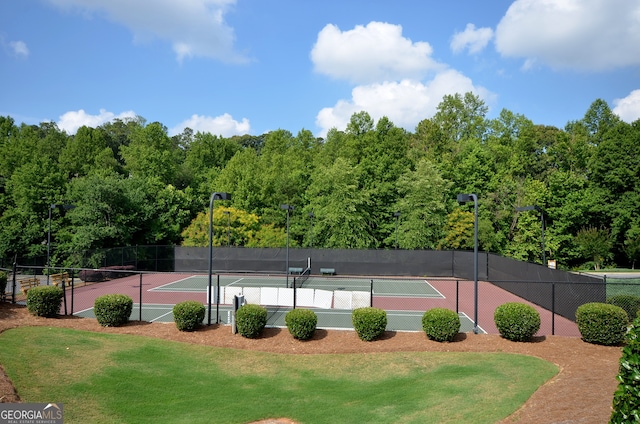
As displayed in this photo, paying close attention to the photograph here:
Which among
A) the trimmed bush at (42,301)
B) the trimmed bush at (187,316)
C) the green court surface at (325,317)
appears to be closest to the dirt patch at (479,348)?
the trimmed bush at (187,316)

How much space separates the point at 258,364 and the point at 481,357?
6542 millimetres

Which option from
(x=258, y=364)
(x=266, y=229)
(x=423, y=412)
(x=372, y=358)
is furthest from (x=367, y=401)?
(x=266, y=229)

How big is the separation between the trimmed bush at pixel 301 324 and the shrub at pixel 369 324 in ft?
4.83

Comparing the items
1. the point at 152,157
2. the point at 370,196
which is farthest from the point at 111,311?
the point at 152,157

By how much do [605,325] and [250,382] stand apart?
11137 millimetres

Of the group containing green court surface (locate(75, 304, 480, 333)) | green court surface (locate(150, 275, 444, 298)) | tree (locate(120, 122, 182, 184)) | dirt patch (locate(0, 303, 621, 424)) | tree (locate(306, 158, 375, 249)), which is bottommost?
green court surface (locate(150, 275, 444, 298))

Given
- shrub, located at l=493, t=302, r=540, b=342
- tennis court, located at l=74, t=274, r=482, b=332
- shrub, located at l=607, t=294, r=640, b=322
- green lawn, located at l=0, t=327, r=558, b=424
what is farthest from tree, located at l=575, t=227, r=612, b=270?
green lawn, located at l=0, t=327, r=558, b=424

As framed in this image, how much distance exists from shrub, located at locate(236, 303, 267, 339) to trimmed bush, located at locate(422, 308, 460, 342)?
5520 millimetres

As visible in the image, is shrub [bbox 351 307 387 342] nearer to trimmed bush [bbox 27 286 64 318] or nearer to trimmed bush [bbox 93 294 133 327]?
trimmed bush [bbox 93 294 133 327]

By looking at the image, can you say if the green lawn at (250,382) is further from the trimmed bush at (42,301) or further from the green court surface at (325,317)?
the green court surface at (325,317)

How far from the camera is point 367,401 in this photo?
10516mm

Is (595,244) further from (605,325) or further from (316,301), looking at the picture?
(316,301)

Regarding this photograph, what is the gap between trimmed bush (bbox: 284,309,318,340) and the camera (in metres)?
15.0

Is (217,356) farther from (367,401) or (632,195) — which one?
(632,195)
